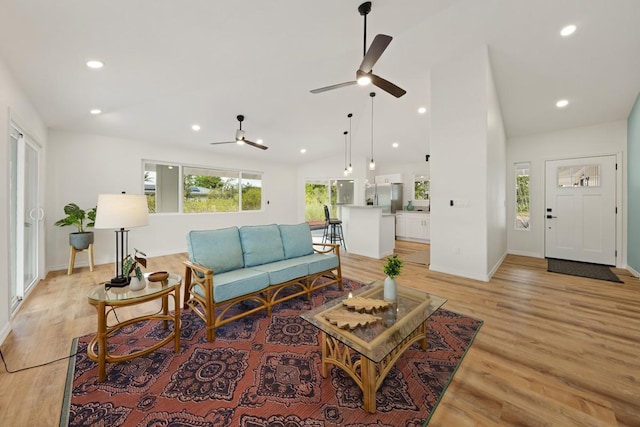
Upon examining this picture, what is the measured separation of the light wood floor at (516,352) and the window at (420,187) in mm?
4267

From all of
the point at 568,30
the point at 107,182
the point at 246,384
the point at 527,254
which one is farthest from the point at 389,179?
the point at 246,384

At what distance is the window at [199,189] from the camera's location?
5730mm

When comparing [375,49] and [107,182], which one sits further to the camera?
[107,182]

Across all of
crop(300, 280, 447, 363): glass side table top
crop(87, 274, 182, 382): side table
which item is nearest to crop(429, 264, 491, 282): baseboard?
crop(300, 280, 447, 363): glass side table top

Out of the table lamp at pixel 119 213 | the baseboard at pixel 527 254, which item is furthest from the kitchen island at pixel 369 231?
the table lamp at pixel 119 213

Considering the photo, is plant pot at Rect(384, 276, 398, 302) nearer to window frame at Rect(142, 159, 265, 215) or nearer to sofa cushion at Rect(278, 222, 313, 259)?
sofa cushion at Rect(278, 222, 313, 259)

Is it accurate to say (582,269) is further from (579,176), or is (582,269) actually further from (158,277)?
(158,277)

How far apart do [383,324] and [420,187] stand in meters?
6.80

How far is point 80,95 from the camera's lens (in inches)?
131

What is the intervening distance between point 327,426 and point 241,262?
1.93m

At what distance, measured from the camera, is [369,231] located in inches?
219

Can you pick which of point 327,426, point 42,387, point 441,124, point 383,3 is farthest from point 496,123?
point 42,387

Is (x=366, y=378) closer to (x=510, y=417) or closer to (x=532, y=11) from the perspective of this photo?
(x=510, y=417)

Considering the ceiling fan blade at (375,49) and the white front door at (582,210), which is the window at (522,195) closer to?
the white front door at (582,210)
